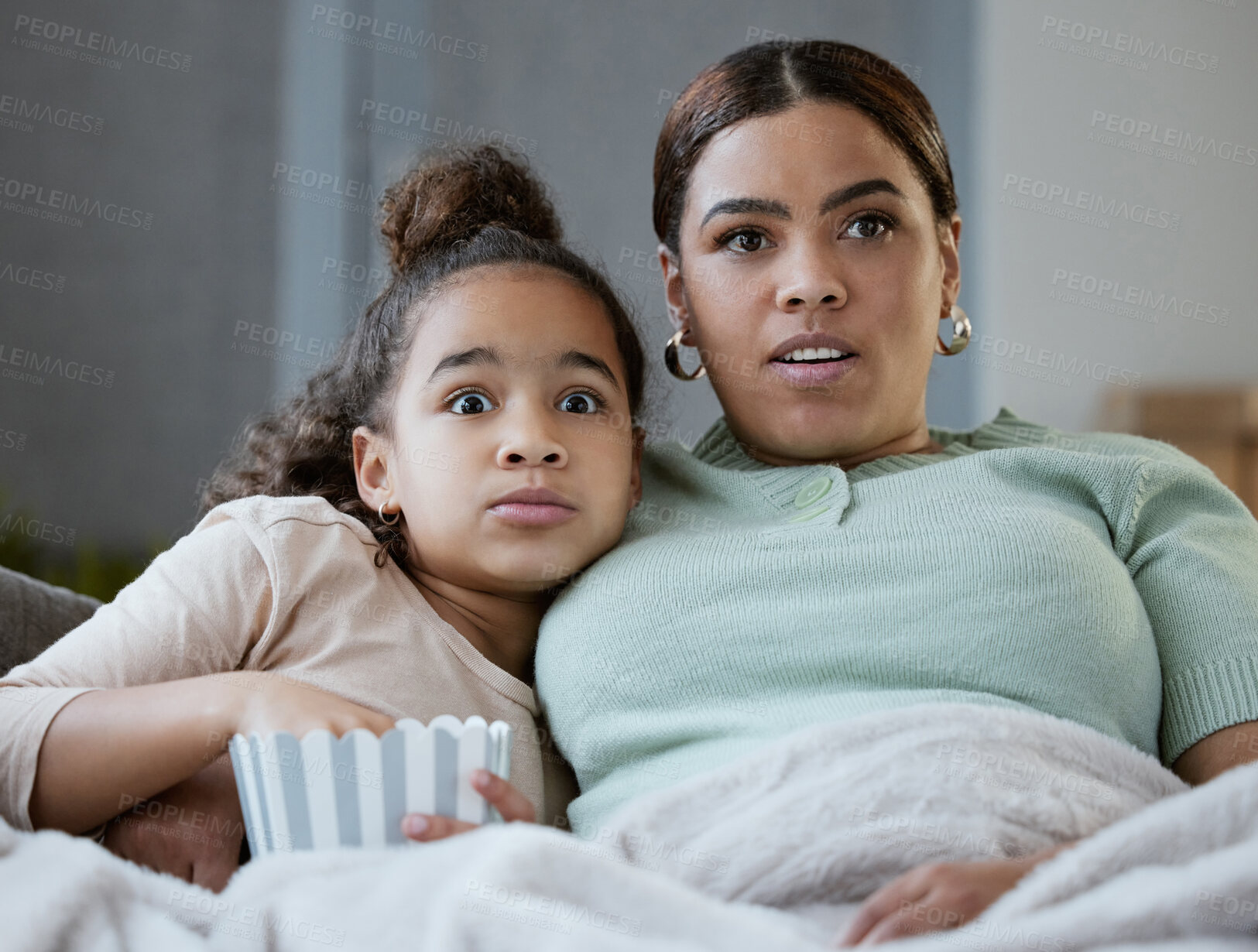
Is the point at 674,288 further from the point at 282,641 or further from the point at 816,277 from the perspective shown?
the point at 282,641

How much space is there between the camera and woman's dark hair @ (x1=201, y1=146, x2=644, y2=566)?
1.26 m

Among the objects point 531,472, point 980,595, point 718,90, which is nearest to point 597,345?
point 531,472

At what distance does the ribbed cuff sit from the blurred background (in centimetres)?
232

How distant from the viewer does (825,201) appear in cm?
126

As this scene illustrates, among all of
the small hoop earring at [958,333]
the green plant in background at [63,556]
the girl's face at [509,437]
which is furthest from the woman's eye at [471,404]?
the green plant in background at [63,556]

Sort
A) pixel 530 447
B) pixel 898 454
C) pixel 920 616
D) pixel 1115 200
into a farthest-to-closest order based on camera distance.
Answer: pixel 1115 200, pixel 898 454, pixel 530 447, pixel 920 616

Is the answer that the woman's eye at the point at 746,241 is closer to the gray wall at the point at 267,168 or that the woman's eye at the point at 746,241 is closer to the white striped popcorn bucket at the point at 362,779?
the white striped popcorn bucket at the point at 362,779

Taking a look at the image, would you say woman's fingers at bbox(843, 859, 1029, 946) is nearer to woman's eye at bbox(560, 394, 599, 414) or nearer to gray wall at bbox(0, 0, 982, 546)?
woman's eye at bbox(560, 394, 599, 414)

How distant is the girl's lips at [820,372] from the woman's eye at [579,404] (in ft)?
0.73

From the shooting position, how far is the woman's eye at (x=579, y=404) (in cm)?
119

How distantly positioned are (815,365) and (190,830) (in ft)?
2.48

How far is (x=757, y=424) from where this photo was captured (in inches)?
52.3

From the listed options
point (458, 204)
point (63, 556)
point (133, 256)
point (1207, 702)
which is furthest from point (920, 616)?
point (133, 256)

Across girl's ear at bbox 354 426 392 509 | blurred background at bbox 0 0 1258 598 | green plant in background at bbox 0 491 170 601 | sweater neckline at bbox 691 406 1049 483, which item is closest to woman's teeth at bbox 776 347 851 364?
sweater neckline at bbox 691 406 1049 483
